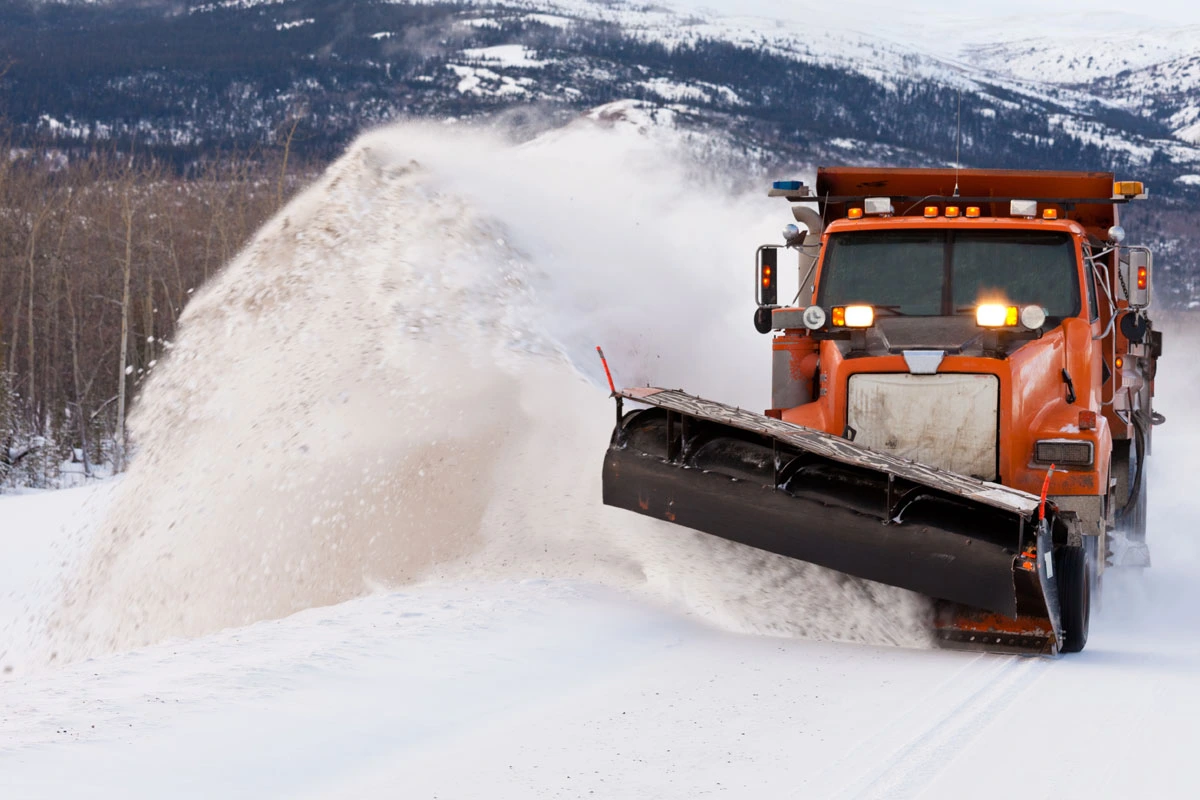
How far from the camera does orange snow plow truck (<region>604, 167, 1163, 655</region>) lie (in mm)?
5613

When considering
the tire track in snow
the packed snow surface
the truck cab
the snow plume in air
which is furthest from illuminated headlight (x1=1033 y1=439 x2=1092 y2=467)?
the tire track in snow

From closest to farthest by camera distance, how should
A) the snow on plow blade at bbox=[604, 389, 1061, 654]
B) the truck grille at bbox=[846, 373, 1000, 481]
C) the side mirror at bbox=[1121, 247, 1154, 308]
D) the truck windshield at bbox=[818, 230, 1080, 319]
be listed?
the snow on plow blade at bbox=[604, 389, 1061, 654], the truck grille at bbox=[846, 373, 1000, 481], the truck windshield at bbox=[818, 230, 1080, 319], the side mirror at bbox=[1121, 247, 1154, 308]

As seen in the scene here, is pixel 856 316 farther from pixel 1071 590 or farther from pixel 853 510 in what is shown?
pixel 1071 590

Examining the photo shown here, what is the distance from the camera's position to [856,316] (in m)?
6.88

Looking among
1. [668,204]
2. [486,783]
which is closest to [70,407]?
[668,204]

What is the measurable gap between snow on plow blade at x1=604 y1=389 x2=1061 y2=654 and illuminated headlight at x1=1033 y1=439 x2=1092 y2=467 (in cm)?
73

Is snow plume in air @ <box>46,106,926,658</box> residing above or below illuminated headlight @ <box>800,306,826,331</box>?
below

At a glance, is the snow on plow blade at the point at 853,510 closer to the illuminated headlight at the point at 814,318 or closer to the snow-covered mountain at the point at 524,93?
the illuminated headlight at the point at 814,318

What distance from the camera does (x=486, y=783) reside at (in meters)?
3.74

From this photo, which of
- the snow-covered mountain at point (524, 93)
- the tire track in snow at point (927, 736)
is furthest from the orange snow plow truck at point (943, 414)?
the snow-covered mountain at point (524, 93)

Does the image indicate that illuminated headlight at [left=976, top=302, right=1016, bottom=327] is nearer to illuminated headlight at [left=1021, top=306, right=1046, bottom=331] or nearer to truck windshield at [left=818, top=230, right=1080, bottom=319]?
illuminated headlight at [left=1021, top=306, right=1046, bottom=331]

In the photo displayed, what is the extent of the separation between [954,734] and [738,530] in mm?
1852

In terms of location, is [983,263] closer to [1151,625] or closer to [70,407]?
[1151,625]

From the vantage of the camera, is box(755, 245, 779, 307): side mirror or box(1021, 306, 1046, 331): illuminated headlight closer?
box(1021, 306, 1046, 331): illuminated headlight
